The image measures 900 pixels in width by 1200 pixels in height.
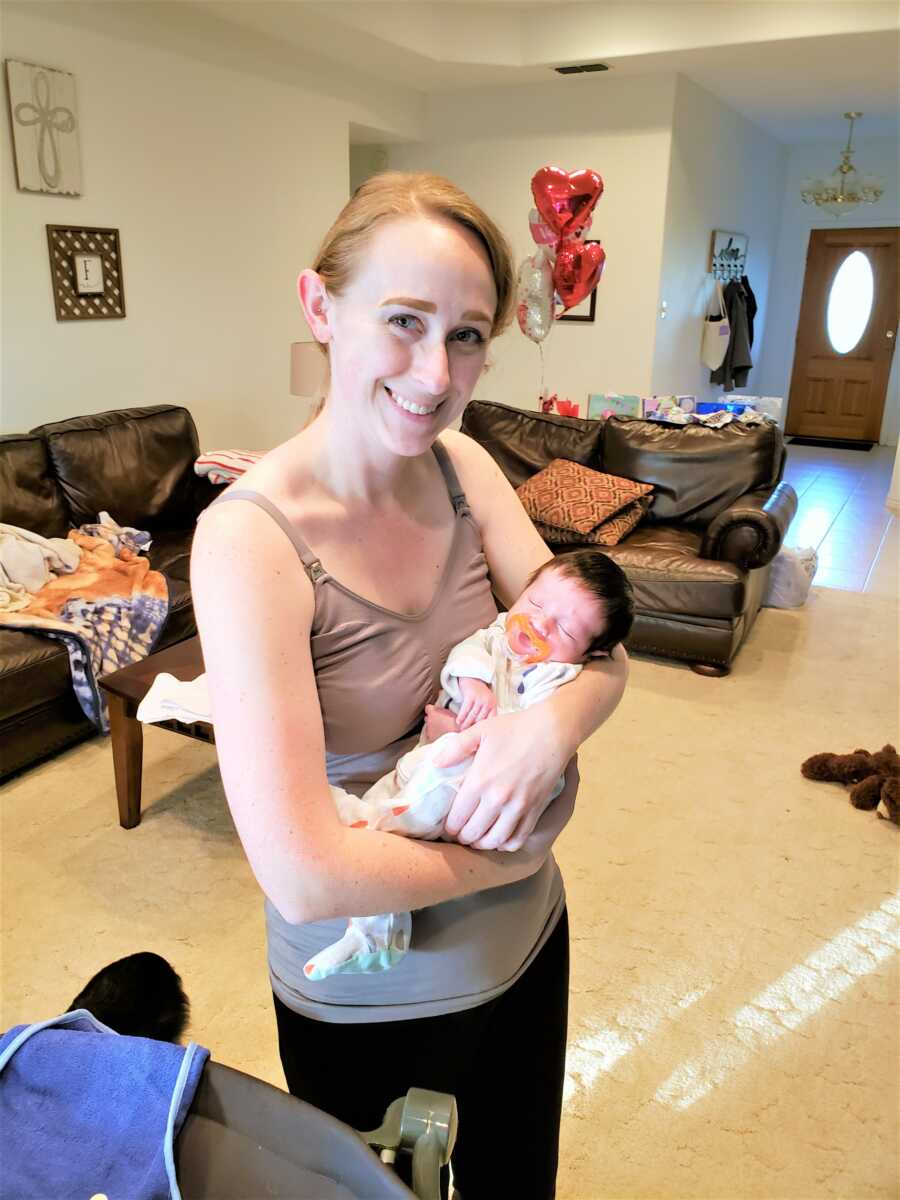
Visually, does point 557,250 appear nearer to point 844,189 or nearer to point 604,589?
point 604,589

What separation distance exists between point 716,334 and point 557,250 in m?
3.12

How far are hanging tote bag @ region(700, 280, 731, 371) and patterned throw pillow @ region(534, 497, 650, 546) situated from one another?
356 centimetres

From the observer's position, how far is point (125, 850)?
238 centimetres

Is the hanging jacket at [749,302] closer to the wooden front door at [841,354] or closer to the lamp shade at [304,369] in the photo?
the wooden front door at [841,354]

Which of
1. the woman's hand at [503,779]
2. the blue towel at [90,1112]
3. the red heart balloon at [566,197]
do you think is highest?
the red heart balloon at [566,197]

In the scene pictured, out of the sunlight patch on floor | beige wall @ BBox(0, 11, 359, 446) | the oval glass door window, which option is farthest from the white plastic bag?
the oval glass door window

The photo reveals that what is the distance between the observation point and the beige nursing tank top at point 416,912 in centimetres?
84

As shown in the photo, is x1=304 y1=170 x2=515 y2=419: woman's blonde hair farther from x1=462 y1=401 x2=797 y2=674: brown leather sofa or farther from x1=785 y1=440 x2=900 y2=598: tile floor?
x1=785 y1=440 x2=900 y2=598: tile floor

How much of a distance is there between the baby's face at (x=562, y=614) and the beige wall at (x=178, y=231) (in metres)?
3.43

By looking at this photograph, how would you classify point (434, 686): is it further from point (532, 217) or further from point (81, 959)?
point (532, 217)

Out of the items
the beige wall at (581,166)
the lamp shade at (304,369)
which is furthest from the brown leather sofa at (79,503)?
the beige wall at (581,166)

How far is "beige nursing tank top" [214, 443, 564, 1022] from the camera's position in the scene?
33.0 inches

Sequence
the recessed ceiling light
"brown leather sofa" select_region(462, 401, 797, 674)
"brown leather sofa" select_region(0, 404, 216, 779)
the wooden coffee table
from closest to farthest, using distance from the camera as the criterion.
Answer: the wooden coffee table
"brown leather sofa" select_region(0, 404, 216, 779)
"brown leather sofa" select_region(462, 401, 797, 674)
the recessed ceiling light

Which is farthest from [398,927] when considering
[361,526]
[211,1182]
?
[361,526]
